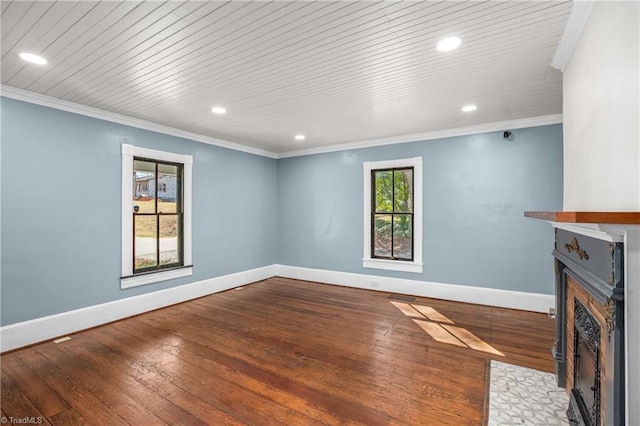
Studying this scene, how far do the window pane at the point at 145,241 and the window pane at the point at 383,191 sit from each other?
370 centimetres

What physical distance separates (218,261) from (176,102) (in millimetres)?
2847

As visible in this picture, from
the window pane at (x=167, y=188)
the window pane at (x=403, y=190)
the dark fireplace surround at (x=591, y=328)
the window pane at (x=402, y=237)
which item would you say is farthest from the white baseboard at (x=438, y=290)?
the window pane at (x=167, y=188)

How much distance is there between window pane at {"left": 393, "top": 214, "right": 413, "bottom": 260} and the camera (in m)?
5.20

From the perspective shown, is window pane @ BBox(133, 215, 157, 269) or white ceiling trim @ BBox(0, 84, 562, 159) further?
window pane @ BBox(133, 215, 157, 269)

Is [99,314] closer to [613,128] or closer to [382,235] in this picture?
[382,235]

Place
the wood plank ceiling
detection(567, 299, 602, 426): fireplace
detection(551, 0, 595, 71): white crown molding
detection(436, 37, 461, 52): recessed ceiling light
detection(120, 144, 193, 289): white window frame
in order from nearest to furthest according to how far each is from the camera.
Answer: detection(567, 299, 602, 426): fireplace, detection(551, 0, 595, 71): white crown molding, the wood plank ceiling, detection(436, 37, 461, 52): recessed ceiling light, detection(120, 144, 193, 289): white window frame

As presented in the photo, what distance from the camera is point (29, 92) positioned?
3.22 m

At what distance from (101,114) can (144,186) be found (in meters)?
1.05

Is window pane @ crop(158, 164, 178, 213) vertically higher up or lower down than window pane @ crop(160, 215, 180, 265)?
higher up

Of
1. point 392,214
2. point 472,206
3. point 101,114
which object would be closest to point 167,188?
point 101,114

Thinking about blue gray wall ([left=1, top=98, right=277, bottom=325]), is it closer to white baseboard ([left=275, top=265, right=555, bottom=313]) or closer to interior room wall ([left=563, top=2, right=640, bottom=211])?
white baseboard ([left=275, top=265, right=555, bottom=313])

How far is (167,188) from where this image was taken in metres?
4.69

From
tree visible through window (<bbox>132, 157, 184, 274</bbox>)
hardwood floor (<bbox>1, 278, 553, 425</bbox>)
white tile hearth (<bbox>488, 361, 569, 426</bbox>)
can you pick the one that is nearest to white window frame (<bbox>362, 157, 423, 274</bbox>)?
hardwood floor (<bbox>1, 278, 553, 425</bbox>)

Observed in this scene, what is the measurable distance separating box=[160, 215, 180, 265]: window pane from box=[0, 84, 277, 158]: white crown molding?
1.33 meters
